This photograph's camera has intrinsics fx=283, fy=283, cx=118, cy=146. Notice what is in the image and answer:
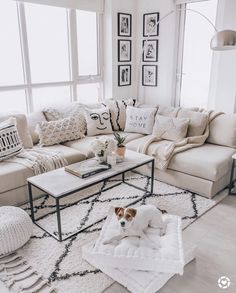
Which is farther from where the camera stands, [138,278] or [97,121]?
[97,121]

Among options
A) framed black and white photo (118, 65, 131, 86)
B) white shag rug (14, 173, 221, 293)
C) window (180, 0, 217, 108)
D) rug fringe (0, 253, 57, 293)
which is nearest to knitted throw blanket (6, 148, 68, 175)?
white shag rug (14, 173, 221, 293)

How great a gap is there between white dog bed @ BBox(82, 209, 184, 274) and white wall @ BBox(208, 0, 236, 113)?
2.43 meters

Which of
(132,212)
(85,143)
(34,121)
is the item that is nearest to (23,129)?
(34,121)

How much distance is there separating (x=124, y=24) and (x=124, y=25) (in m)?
0.01

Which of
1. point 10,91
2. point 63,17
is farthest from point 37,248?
point 63,17

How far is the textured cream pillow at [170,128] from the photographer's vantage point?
3.37 m

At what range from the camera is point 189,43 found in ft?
14.0

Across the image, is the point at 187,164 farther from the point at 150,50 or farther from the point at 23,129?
the point at 150,50

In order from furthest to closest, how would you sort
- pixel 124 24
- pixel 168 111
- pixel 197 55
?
pixel 124 24 < pixel 197 55 < pixel 168 111

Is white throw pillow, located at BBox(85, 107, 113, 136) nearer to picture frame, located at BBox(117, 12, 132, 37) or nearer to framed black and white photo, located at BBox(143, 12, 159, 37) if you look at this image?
picture frame, located at BBox(117, 12, 132, 37)

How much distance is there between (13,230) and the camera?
2027mm

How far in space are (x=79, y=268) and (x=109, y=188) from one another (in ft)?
4.02

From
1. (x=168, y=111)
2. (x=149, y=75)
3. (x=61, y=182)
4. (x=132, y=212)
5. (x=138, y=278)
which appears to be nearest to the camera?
(x=138, y=278)

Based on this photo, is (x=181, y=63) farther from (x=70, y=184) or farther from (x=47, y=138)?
(x=70, y=184)
